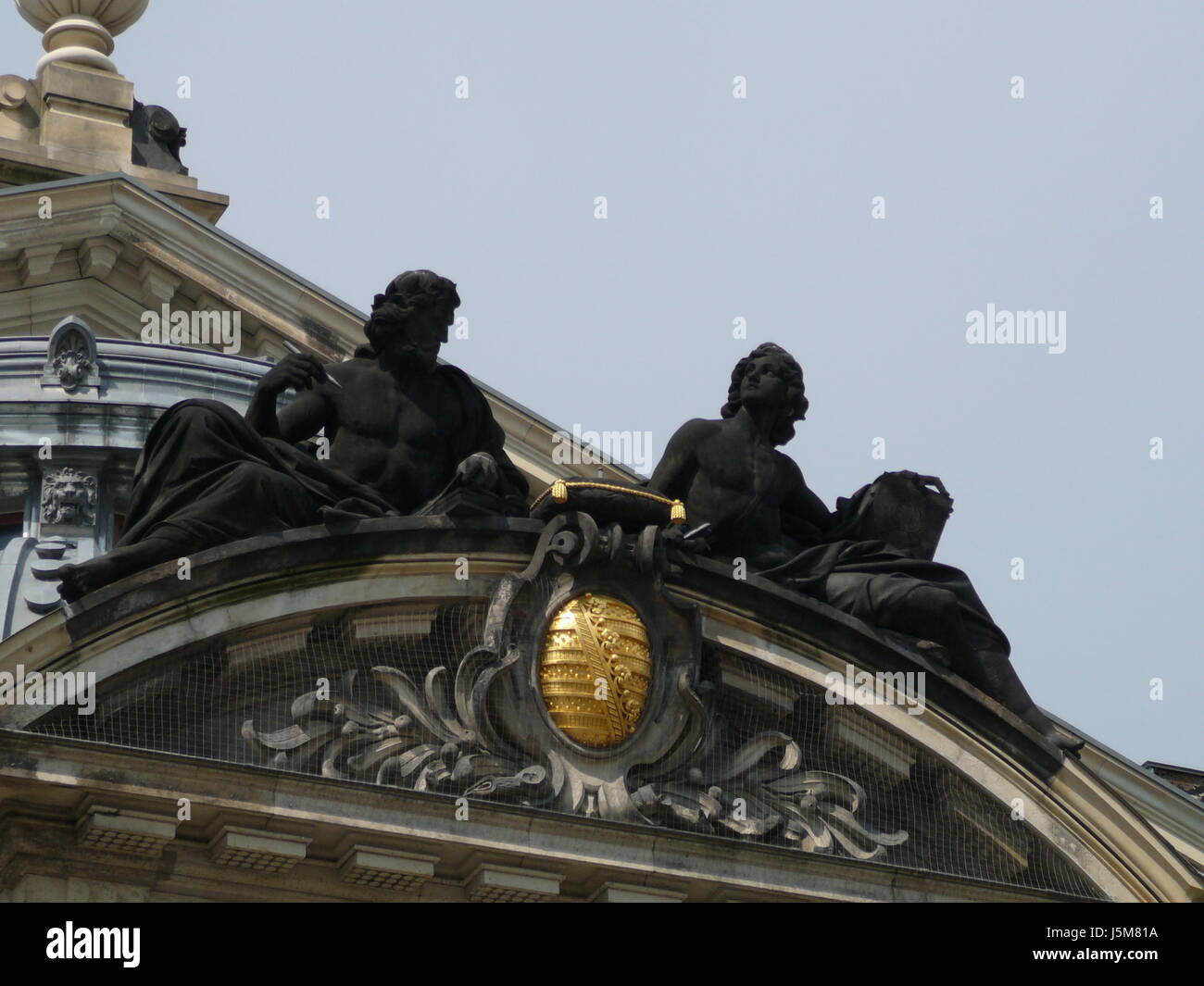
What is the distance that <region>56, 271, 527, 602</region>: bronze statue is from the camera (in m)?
21.1

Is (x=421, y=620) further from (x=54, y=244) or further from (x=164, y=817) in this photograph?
(x=54, y=244)

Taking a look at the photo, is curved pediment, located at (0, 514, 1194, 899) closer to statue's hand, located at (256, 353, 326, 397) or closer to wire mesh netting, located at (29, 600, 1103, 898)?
wire mesh netting, located at (29, 600, 1103, 898)

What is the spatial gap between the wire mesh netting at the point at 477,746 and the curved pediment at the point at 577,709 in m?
0.01

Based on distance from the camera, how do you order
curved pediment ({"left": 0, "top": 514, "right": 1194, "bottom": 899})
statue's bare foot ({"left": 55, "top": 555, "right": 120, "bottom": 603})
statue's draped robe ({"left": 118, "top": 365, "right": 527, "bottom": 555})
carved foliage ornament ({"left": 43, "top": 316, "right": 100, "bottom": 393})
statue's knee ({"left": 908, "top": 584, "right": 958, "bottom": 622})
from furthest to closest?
carved foliage ornament ({"left": 43, "top": 316, "right": 100, "bottom": 393}) < statue's knee ({"left": 908, "top": 584, "right": 958, "bottom": 622}) < statue's draped robe ({"left": 118, "top": 365, "right": 527, "bottom": 555}) < curved pediment ({"left": 0, "top": 514, "right": 1194, "bottom": 899}) < statue's bare foot ({"left": 55, "top": 555, "right": 120, "bottom": 603})

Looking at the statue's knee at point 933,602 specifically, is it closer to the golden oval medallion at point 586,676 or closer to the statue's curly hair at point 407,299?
the golden oval medallion at point 586,676

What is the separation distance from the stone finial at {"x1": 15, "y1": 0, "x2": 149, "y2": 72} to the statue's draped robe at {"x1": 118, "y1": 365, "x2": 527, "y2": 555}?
19.0m

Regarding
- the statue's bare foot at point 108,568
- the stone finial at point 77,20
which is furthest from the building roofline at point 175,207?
the statue's bare foot at point 108,568

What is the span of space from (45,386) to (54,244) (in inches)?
281

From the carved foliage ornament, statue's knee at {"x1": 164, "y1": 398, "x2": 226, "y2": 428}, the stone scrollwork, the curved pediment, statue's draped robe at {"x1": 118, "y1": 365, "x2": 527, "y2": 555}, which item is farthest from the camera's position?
the carved foliage ornament

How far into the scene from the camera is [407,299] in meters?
22.4

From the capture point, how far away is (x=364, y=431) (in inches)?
874

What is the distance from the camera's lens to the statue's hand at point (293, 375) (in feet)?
72.1

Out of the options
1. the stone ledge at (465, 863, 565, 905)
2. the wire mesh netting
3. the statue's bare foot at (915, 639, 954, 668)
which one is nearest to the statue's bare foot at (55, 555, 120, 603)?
the wire mesh netting

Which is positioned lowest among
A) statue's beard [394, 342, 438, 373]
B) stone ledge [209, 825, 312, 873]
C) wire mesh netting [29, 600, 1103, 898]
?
stone ledge [209, 825, 312, 873]
